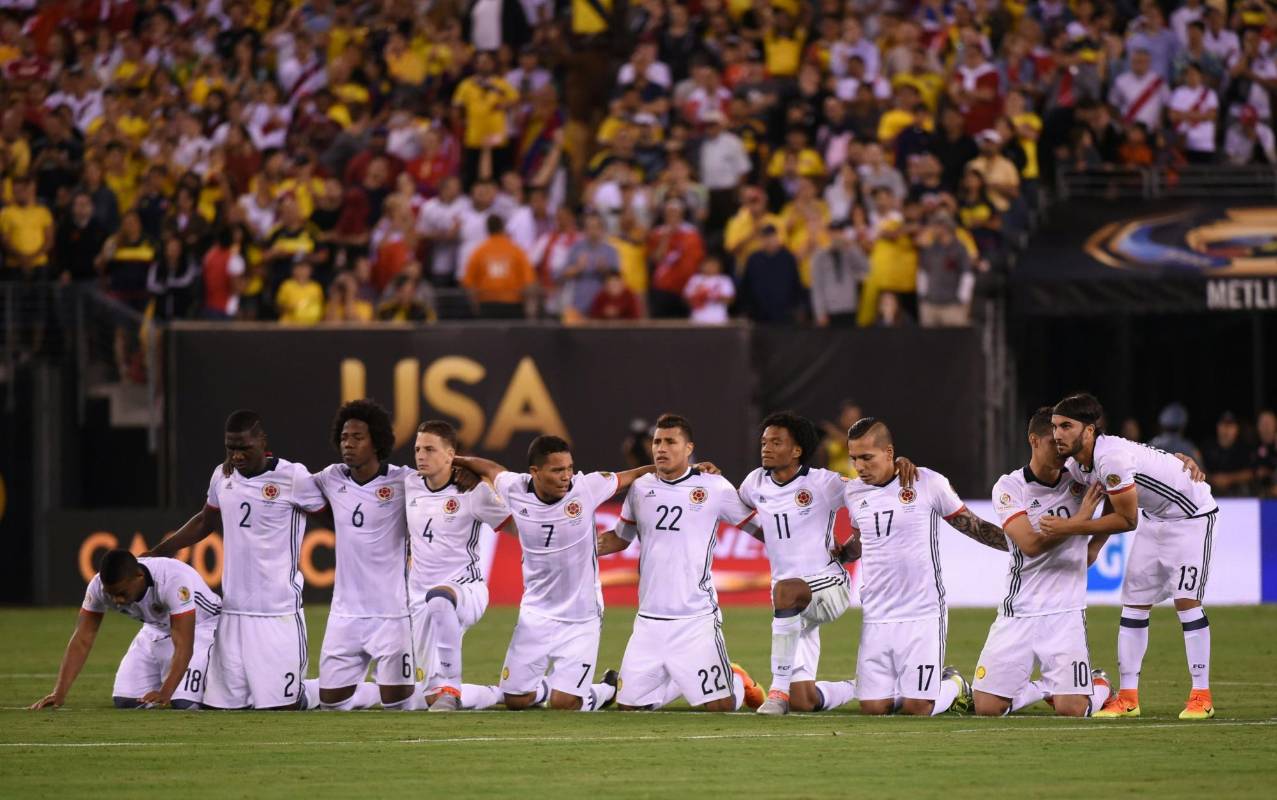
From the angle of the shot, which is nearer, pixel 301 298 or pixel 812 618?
pixel 812 618

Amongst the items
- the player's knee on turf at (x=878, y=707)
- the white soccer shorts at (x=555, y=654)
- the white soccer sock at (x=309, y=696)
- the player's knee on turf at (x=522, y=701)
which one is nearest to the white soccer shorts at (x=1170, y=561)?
the player's knee on turf at (x=878, y=707)

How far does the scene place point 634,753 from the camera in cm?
1105

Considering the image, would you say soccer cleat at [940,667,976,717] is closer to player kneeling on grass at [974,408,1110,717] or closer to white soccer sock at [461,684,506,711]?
player kneeling on grass at [974,408,1110,717]

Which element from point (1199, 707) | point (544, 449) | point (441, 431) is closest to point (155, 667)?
point (441, 431)

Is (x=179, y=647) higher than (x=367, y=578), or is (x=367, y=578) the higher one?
(x=367, y=578)

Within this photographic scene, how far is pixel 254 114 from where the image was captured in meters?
27.8

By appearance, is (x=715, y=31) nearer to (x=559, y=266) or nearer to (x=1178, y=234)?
(x=559, y=266)

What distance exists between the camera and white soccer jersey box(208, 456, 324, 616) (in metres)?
13.8

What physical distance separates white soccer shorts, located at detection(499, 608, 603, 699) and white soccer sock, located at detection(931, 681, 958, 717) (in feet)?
7.22

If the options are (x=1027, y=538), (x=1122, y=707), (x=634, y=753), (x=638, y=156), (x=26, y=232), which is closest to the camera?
(x=634, y=753)

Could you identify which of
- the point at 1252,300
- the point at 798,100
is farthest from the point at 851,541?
the point at 798,100

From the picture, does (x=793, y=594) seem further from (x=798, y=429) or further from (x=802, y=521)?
(x=798, y=429)

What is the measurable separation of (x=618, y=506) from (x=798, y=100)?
6.10 meters

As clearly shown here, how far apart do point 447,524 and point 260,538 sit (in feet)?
4.01
